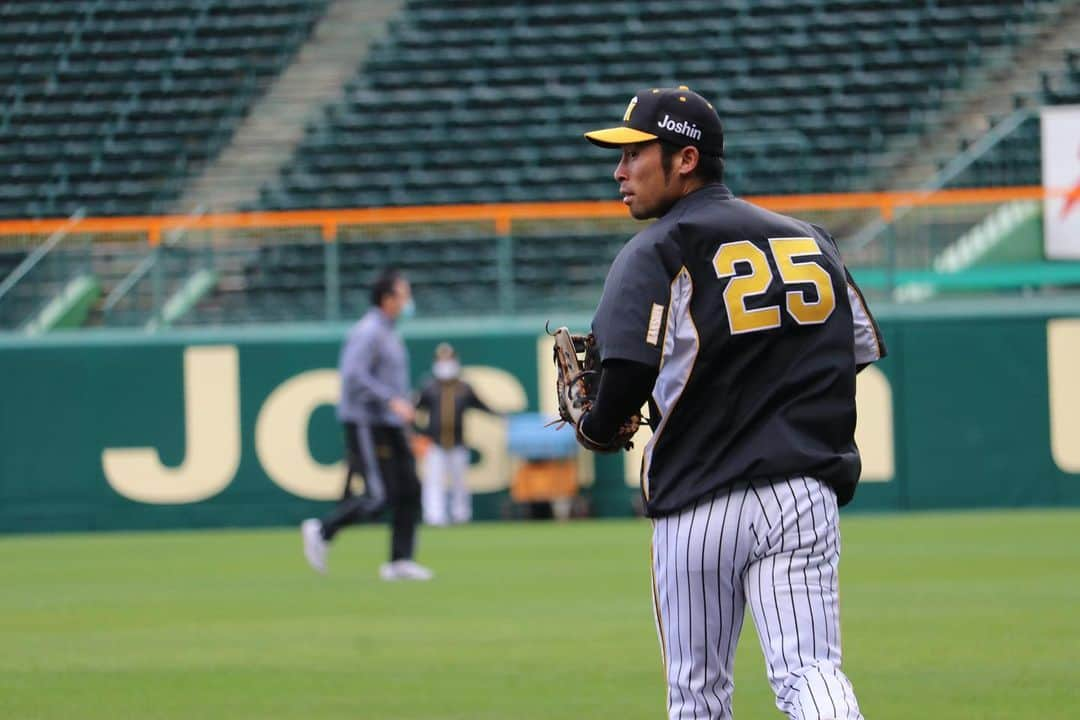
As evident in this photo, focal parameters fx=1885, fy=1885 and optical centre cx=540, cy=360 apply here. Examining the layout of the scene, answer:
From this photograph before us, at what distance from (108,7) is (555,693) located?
20.6 m

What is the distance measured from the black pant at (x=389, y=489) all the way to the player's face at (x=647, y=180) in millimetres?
8590

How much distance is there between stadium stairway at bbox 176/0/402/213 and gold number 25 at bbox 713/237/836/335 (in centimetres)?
2058

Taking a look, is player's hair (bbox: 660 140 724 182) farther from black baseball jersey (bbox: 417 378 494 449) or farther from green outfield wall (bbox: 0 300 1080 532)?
black baseball jersey (bbox: 417 378 494 449)

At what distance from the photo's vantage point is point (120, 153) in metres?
24.8

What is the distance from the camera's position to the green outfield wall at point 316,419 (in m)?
19.1

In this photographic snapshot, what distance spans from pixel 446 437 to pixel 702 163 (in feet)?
49.0

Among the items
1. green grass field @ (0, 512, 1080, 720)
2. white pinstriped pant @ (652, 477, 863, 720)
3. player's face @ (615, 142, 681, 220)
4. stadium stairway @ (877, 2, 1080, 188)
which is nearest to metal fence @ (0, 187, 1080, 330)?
stadium stairway @ (877, 2, 1080, 188)

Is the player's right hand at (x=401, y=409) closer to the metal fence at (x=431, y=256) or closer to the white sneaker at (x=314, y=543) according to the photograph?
the white sneaker at (x=314, y=543)

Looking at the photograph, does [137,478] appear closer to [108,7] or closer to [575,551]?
[575,551]

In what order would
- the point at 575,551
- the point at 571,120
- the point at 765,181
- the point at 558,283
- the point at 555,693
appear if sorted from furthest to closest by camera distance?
the point at 571,120, the point at 765,181, the point at 558,283, the point at 575,551, the point at 555,693

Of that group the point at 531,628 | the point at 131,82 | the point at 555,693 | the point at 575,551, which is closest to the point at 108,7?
the point at 131,82

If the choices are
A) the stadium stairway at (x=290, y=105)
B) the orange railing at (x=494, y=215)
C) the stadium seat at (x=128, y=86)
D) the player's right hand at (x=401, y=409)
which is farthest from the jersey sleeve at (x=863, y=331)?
the stadium stairway at (x=290, y=105)

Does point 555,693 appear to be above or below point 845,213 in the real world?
below

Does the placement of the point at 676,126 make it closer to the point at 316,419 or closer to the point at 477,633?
the point at 477,633
